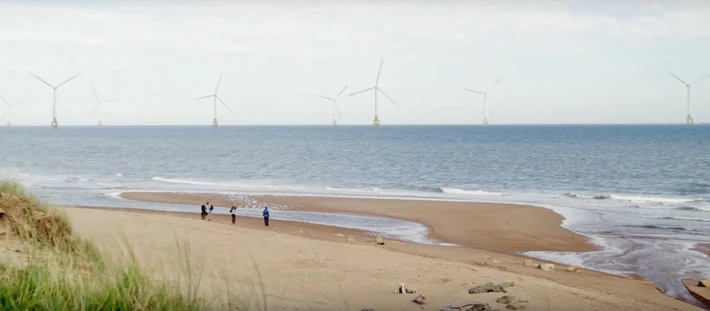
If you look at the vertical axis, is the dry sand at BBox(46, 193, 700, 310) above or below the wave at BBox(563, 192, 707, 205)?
above

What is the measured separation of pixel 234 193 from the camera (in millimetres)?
49000

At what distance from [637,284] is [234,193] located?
33.2 meters

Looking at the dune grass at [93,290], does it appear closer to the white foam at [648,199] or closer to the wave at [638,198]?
the wave at [638,198]

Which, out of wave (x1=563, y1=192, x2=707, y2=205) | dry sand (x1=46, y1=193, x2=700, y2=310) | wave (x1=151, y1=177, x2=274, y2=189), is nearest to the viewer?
dry sand (x1=46, y1=193, x2=700, y2=310)

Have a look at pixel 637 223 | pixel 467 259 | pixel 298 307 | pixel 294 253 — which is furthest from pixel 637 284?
pixel 637 223

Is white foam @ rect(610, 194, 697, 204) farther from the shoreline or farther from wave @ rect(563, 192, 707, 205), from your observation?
the shoreline

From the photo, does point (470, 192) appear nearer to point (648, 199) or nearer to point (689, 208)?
point (648, 199)

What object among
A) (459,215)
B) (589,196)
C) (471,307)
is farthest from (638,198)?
(471,307)

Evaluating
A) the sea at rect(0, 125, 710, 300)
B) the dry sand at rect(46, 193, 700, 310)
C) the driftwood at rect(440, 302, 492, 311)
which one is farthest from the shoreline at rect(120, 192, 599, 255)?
the driftwood at rect(440, 302, 492, 311)

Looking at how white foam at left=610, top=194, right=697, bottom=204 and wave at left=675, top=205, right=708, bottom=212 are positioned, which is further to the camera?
white foam at left=610, top=194, right=697, bottom=204

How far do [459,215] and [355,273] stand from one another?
20.0 m

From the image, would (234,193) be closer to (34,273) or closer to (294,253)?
(294,253)

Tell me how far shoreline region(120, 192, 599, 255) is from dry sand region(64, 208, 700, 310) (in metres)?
3.72

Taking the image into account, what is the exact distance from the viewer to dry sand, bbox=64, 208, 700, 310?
13508 mm
